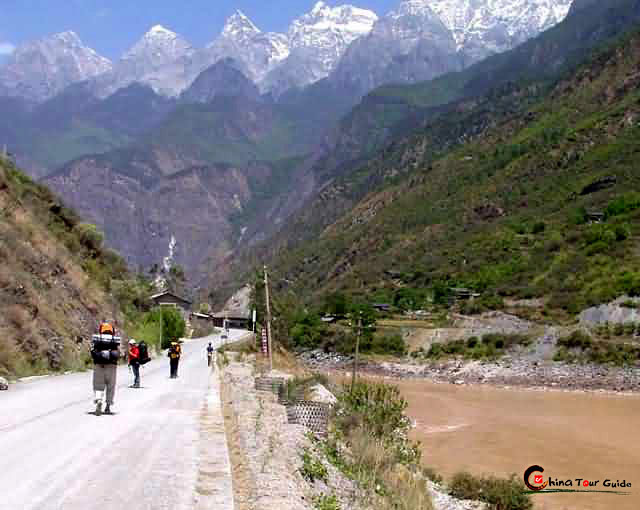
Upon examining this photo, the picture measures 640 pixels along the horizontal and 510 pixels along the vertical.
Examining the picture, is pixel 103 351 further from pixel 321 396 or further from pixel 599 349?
pixel 599 349

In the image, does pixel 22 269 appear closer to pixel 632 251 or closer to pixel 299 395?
pixel 299 395

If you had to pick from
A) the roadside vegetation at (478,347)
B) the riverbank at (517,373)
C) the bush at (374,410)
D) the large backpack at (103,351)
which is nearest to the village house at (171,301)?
the riverbank at (517,373)

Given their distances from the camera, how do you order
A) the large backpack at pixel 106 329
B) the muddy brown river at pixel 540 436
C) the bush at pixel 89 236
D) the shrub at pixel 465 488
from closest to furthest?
the large backpack at pixel 106 329
the shrub at pixel 465 488
the muddy brown river at pixel 540 436
the bush at pixel 89 236

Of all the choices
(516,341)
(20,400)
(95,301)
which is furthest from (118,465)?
(516,341)

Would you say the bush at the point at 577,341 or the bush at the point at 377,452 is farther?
the bush at the point at 577,341

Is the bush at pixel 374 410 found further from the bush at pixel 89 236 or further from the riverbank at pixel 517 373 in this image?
the riverbank at pixel 517 373

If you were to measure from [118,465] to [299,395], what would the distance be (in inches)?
650

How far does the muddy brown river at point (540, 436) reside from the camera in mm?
30312

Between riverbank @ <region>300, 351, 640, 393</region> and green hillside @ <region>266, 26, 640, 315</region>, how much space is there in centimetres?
1458

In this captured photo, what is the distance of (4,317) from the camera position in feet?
92.8

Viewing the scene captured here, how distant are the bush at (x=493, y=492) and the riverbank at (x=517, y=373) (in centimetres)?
4885

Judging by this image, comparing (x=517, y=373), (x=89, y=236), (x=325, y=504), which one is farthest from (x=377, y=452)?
(x=517, y=373)

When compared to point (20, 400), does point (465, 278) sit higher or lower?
higher

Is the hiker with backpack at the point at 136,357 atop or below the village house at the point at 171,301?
below
